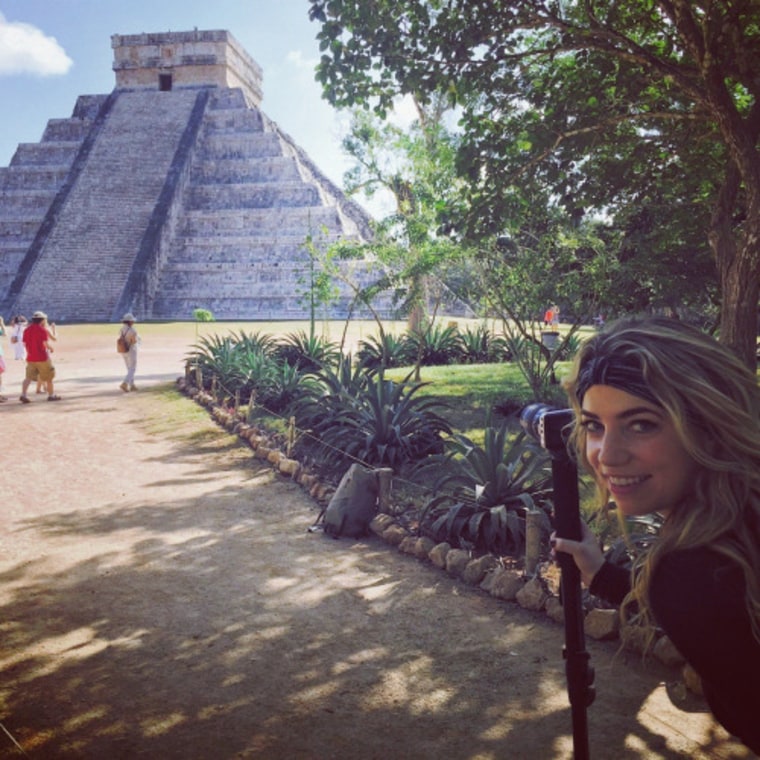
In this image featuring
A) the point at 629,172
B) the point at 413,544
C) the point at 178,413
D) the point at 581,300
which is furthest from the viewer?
the point at 178,413

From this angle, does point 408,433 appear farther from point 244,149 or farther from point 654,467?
point 244,149

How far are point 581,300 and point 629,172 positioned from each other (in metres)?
1.65

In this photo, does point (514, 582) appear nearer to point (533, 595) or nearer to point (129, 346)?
point (533, 595)

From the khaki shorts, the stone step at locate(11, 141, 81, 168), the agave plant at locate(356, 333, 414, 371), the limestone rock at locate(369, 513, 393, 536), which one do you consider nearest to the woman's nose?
the limestone rock at locate(369, 513, 393, 536)

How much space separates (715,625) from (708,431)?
361 mm

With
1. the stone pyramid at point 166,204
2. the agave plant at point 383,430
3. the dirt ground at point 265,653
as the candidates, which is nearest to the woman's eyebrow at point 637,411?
the dirt ground at point 265,653

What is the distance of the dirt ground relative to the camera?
102 inches

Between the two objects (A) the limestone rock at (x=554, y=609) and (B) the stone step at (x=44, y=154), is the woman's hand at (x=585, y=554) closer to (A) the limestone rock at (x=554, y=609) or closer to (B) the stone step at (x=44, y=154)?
(A) the limestone rock at (x=554, y=609)

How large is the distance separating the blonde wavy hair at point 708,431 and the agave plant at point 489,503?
3.03 meters

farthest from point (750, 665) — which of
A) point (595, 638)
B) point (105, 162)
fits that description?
point (105, 162)

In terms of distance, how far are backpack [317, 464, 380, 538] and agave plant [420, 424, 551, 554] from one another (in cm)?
46

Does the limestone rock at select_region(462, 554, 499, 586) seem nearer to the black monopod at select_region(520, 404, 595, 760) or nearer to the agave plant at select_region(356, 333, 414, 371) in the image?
the black monopod at select_region(520, 404, 595, 760)

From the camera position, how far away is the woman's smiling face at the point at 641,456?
138 centimetres

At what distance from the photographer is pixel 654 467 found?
1.39 meters
